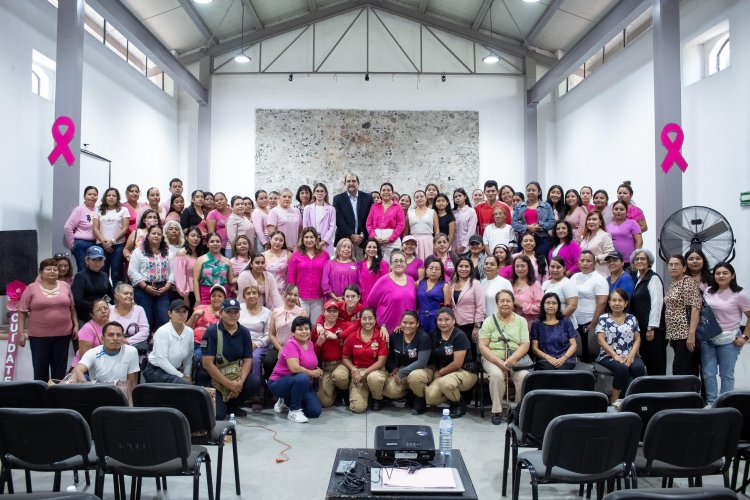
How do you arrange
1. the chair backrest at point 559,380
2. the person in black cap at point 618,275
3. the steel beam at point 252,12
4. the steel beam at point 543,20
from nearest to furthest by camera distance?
the chair backrest at point 559,380 < the person in black cap at point 618,275 < the steel beam at point 543,20 < the steel beam at point 252,12

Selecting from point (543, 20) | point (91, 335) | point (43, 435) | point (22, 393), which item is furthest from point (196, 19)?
point (43, 435)

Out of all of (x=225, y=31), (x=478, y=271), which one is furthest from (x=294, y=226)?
(x=225, y=31)

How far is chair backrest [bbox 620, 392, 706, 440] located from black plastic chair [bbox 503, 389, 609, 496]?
0.43 ft

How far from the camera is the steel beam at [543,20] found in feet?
32.4

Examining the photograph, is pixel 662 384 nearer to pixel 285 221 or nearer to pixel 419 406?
pixel 419 406

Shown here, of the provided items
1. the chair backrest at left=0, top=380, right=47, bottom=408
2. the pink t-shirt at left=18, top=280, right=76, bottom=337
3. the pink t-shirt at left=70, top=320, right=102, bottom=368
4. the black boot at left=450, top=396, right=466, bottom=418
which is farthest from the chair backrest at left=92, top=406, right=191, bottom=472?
the black boot at left=450, top=396, right=466, bottom=418

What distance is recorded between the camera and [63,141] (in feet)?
21.7

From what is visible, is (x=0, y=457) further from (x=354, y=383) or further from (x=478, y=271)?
(x=478, y=271)

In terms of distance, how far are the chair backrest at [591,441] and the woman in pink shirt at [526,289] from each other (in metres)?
2.87

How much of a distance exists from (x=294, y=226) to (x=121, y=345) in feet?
10.1

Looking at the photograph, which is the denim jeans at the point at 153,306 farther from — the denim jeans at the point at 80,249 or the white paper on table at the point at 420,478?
the white paper on table at the point at 420,478

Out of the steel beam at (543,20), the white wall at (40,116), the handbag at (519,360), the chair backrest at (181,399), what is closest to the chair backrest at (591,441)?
the chair backrest at (181,399)

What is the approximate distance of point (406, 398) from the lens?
575cm

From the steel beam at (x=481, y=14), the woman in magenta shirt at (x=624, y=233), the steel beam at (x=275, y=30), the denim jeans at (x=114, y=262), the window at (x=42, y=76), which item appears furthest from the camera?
the steel beam at (x=275, y=30)
